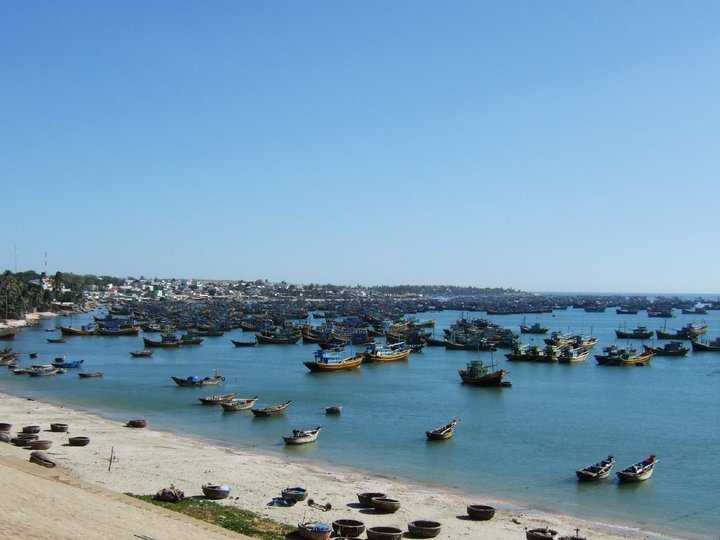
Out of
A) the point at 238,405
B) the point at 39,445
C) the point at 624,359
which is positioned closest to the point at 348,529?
the point at 39,445

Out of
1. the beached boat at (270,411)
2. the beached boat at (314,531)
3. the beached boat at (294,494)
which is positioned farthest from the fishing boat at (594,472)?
the beached boat at (270,411)

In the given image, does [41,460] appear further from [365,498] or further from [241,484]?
[365,498]

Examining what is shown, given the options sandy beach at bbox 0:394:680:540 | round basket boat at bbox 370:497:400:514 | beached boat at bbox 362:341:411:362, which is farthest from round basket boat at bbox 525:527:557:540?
beached boat at bbox 362:341:411:362

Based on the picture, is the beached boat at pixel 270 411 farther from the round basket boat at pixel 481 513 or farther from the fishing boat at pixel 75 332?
the fishing boat at pixel 75 332

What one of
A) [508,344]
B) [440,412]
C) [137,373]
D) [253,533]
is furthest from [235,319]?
[253,533]

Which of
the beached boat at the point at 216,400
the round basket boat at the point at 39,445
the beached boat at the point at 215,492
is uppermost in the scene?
the beached boat at the point at 215,492

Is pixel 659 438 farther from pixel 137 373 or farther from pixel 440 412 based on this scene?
pixel 137 373

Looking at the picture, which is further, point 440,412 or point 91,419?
point 440,412

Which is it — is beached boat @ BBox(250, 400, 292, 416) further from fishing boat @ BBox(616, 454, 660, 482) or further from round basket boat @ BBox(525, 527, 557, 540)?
round basket boat @ BBox(525, 527, 557, 540)
